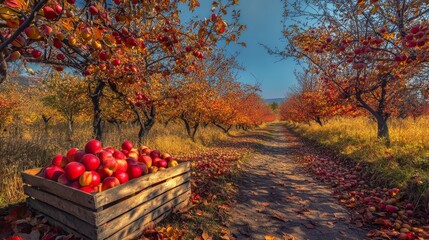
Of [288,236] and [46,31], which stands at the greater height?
[46,31]

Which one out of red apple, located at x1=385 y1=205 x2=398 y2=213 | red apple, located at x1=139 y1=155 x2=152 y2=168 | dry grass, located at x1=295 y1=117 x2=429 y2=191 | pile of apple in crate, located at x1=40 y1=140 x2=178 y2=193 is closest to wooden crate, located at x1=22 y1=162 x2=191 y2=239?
pile of apple in crate, located at x1=40 y1=140 x2=178 y2=193

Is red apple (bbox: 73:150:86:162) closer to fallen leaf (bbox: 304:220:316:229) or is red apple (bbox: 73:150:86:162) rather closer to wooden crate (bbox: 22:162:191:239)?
wooden crate (bbox: 22:162:191:239)

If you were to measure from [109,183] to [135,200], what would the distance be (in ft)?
1.27

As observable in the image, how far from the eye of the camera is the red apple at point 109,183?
2711mm

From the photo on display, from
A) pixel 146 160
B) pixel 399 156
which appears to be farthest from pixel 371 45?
pixel 146 160

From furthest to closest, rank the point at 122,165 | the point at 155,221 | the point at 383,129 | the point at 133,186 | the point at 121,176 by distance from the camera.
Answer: the point at 383,129 < the point at 155,221 < the point at 122,165 < the point at 121,176 < the point at 133,186

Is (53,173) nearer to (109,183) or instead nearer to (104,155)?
(104,155)

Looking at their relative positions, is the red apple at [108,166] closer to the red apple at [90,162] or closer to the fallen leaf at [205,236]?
the red apple at [90,162]

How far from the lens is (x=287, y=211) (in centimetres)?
412

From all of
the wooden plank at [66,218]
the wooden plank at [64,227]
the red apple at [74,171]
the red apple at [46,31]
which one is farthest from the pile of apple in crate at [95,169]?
the red apple at [46,31]

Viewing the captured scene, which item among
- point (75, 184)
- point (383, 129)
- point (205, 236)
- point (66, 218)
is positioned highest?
point (75, 184)

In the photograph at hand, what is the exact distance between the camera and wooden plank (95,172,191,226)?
242 centimetres

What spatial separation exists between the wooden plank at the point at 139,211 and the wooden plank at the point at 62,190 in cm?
33

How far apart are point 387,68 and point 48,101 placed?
70.4 ft
